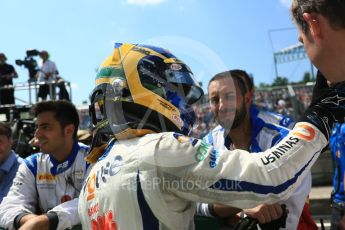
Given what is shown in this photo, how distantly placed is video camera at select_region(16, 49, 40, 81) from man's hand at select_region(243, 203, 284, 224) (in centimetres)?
1167

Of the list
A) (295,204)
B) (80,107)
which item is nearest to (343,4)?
(295,204)

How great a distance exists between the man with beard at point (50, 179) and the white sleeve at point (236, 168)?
5.07ft

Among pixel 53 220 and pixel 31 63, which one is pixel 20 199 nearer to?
pixel 53 220

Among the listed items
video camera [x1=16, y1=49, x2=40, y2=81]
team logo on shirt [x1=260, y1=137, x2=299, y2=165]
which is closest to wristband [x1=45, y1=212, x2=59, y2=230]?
team logo on shirt [x1=260, y1=137, x2=299, y2=165]

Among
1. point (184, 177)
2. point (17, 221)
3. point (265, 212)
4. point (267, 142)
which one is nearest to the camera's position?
point (184, 177)

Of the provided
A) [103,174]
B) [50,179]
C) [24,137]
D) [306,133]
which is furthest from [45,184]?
[24,137]

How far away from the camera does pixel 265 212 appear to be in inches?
73.4

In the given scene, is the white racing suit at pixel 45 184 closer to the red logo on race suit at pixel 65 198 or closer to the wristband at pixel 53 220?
the red logo on race suit at pixel 65 198

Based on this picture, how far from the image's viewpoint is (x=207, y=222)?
2285 millimetres

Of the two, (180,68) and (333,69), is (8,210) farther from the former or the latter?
(333,69)

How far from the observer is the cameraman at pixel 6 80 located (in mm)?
12547

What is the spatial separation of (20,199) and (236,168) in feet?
7.18

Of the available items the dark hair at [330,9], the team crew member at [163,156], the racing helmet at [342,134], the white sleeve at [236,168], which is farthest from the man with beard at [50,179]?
the racing helmet at [342,134]

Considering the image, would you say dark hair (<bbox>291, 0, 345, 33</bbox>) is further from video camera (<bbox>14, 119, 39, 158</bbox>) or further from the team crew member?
video camera (<bbox>14, 119, 39, 158</bbox>)
